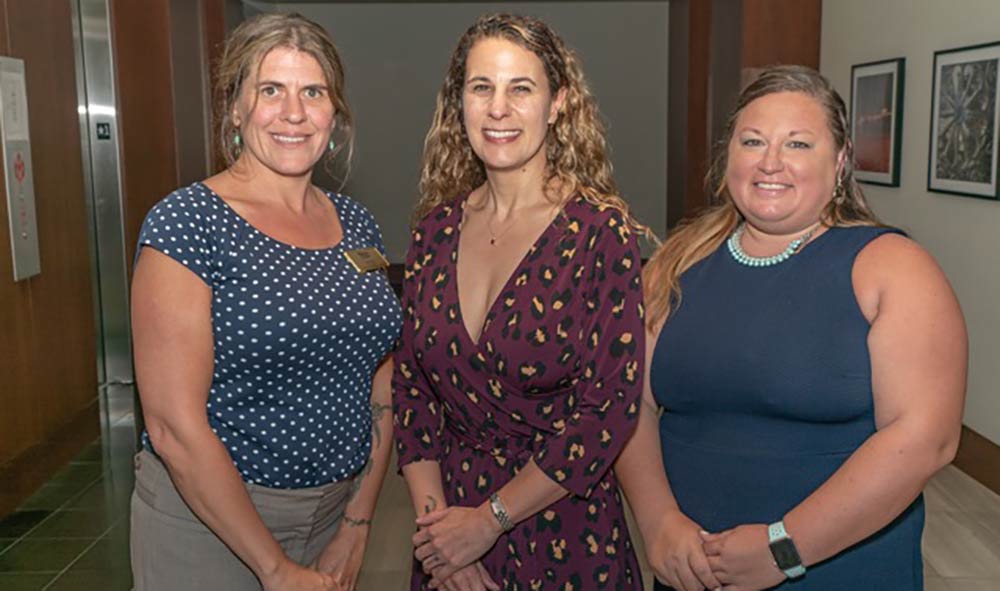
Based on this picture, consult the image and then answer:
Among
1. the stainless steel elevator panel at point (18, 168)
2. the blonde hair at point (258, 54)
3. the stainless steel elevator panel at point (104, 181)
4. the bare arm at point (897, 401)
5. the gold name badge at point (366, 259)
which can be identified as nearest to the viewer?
the bare arm at point (897, 401)

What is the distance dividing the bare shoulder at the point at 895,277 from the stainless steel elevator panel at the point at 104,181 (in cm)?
619

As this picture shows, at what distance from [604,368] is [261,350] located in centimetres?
62

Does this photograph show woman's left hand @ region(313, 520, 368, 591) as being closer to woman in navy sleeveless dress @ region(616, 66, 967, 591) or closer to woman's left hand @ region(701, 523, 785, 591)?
woman in navy sleeveless dress @ region(616, 66, 967, 591)

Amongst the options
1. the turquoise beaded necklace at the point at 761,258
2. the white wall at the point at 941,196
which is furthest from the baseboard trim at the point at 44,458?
the white wall at the point at 941,196

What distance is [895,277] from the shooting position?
167cm

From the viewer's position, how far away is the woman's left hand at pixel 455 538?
1.91 metres

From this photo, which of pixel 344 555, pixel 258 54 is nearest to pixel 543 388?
pixel 344 555

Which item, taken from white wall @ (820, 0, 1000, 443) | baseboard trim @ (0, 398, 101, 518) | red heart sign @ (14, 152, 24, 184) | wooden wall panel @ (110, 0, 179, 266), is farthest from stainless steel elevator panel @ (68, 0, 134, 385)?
white wall @ (820, 0, 1000, 443)

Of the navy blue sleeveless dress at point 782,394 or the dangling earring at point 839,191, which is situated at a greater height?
the dangling earring at point 839,191

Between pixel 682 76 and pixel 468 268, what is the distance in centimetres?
817

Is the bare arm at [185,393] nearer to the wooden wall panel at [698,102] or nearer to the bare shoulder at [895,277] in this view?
the bare shoulder at [895,277]

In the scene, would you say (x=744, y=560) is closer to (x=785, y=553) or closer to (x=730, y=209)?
(x=785, y=553)

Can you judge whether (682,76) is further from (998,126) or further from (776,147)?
(776,147)

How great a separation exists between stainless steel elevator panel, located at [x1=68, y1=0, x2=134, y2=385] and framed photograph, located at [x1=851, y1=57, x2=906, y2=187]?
4.97 m
